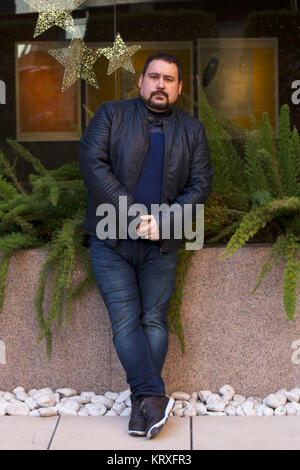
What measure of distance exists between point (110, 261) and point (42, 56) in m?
2.21

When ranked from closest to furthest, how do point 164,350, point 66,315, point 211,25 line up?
point 164,350 < point 66,315 < point 211,25

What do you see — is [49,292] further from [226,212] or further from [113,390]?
[226,212]

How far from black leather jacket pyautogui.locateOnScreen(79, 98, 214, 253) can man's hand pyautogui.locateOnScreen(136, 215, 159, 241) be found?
0.23ft

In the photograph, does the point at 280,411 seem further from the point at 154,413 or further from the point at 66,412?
the point at 66,412

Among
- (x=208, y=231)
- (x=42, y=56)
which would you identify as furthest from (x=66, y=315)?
(x=42, y=56)

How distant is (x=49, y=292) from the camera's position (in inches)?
153

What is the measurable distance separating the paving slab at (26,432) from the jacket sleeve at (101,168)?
3.29ft

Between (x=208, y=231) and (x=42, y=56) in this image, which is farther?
(x=42, y=56)

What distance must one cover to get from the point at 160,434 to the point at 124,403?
0.45m

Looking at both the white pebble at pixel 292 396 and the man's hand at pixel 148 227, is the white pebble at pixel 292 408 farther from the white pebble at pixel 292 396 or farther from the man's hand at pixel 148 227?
the man's hand at pixel 148 227

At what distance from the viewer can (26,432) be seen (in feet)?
11.3

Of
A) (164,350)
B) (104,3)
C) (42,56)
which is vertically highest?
(104,3)
